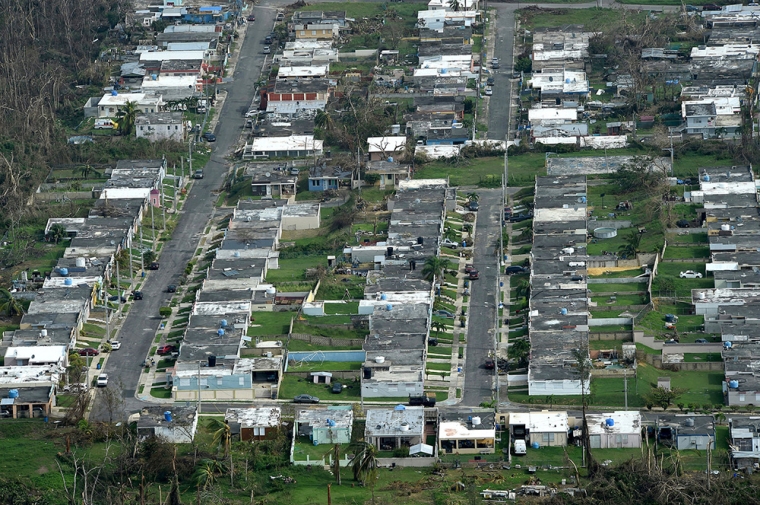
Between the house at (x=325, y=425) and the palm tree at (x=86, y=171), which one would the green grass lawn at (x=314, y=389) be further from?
the palm tree at (x=86, y=171)

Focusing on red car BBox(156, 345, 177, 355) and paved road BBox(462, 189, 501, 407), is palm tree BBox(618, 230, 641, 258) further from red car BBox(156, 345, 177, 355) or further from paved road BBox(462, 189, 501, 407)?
red car BBox(156, 345, 177, 355)

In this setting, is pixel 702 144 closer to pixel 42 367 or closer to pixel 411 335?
pixel 411 335

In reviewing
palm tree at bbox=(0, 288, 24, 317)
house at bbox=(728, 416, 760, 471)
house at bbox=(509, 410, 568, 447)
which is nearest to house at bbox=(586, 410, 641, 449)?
house at bbox=(509, 410, 568, 447)

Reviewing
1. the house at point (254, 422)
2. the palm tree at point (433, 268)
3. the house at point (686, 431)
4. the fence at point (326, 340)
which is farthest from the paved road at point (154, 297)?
the house at point (686, 431)

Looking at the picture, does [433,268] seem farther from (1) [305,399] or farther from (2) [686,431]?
(2) [686,431]

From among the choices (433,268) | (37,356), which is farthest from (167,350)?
A: (433,268)

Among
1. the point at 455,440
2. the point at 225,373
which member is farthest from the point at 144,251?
the point at 455,440
